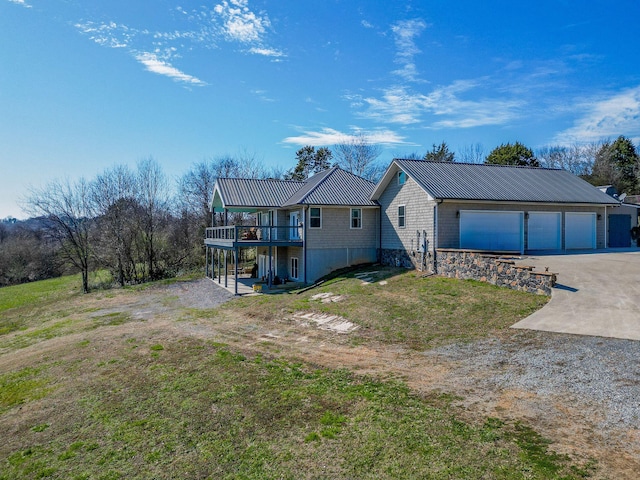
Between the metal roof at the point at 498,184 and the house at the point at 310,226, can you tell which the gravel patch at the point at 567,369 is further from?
the house at the point at 310,226

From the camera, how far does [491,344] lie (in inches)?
336

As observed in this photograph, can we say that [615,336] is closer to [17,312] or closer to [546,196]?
[546,196]

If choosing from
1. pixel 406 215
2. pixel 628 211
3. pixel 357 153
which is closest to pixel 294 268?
pixel 406 215

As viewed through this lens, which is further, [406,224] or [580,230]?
[580,230]

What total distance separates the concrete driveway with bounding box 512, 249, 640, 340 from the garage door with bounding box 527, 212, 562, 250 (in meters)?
3.89

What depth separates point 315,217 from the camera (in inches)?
840

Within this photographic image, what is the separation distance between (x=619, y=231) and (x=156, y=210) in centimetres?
3235

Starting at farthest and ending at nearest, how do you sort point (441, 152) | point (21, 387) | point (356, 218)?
1. point (441, 152)
2. point (356, 218)
3. point (21, 387)

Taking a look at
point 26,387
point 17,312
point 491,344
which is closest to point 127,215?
point 17,312

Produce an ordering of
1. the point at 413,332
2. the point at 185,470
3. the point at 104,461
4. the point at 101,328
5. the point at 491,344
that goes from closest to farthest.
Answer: the point at 185,470
the point at 104,461
the point at 491,344
the point at 413,332
the point at 101,328

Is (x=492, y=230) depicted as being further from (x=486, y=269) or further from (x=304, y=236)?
(x=304, y=236)

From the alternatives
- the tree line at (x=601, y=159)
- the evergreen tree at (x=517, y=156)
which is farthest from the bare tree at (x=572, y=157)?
the evergreen tree at (x=517, y=156)

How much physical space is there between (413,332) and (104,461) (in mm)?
7365

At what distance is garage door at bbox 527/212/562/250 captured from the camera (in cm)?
1877
